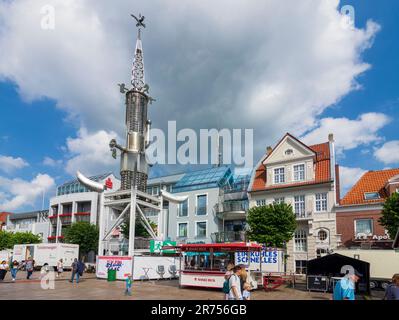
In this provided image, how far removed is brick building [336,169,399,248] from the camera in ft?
109

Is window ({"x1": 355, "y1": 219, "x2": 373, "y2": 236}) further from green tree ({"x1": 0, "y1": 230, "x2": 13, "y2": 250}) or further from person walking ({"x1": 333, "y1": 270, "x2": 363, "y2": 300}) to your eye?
green tree ({"x1": 0, "y1": 230, "x2": 13, "y2": 250})

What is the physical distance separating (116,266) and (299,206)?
1949cm

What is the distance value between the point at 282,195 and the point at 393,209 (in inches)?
511

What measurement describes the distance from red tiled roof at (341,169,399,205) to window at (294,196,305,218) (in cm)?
390

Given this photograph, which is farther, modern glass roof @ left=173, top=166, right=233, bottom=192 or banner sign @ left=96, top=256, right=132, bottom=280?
modern glass roof @ left=173, top=166, right=233, bottom=192

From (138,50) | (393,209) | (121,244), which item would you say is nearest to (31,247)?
(121,244)

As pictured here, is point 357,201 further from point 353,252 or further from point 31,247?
point 31,247

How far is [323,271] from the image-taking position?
23359mm

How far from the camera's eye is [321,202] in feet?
123

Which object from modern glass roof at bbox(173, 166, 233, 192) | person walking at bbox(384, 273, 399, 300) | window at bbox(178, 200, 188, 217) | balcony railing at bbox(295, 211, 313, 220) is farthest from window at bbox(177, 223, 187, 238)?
person walking at bbox(384, 273, 399, 300)

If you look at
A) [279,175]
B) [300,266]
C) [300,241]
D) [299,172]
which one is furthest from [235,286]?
[279,175]

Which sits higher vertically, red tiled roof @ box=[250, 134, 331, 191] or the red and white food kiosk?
red tiled roof @ box=[250, 134, 331, 191]

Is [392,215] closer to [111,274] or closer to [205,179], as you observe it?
[111,274]

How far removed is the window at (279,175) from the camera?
41.4 meters
